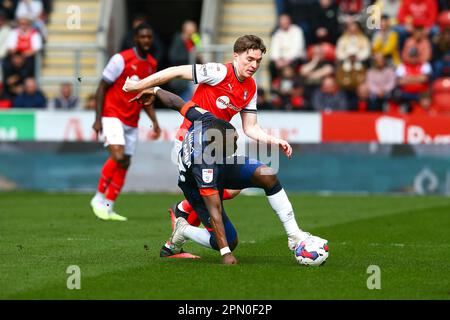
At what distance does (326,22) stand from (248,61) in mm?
15485

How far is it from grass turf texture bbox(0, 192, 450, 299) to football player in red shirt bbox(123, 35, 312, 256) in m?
0.62

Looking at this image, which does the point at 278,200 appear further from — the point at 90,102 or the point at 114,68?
the point at 90,102

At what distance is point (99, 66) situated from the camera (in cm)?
2562

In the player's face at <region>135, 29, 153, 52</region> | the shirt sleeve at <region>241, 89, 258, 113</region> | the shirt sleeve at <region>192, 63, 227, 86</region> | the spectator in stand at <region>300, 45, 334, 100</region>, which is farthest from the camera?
the spectator in stand at <region>300, 45, 334, 100</region>

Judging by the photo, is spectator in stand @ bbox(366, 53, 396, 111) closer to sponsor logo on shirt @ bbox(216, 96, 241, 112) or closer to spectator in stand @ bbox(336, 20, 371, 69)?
spectator in stand @ bbox(336, 20, 371, 69)

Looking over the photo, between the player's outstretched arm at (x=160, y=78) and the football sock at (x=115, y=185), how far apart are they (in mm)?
5702

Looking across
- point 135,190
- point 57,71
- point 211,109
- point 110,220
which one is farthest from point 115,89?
point 57,71

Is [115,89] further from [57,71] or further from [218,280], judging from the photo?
[57,71]

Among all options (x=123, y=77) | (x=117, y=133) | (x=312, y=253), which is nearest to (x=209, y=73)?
(x=312, y=253)

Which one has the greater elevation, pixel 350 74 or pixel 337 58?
pixel 337 58

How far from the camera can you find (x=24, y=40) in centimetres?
2639

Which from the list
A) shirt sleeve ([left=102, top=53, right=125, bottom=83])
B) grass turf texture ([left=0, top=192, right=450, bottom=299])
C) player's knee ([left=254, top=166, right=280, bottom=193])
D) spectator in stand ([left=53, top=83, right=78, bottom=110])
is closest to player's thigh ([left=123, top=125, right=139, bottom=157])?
shirt sleeve ([left=102, top=53, right=125, bottom=83])

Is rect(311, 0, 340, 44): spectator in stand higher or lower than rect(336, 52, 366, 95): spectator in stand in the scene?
higher

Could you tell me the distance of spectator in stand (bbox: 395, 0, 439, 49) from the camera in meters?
25.4
